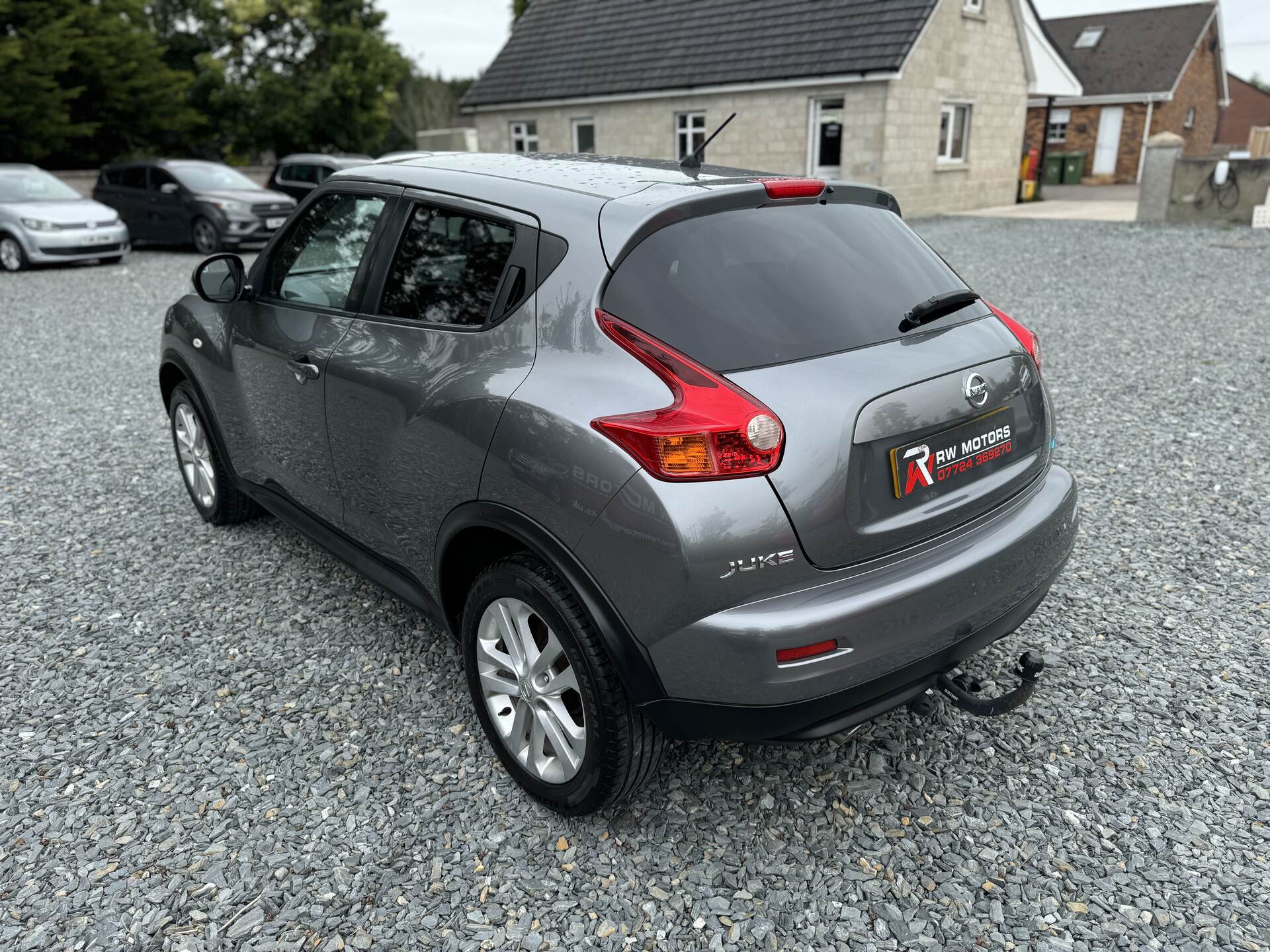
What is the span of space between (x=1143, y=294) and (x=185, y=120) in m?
25.8

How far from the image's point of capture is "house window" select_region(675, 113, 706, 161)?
20.9 meters

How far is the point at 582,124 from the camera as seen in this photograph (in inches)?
915

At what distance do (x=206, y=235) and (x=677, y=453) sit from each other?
16.9 metres

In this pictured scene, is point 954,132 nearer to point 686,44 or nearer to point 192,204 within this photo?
point 686,44

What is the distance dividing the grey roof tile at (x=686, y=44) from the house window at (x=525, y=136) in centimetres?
85

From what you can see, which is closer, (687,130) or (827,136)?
(827,136)

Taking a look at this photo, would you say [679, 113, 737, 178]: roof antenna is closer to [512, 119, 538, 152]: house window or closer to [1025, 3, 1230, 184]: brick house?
[512, 119, 538, 152]: house window

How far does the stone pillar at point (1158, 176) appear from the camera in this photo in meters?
17.0

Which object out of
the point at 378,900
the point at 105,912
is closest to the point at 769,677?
the point at 378,900

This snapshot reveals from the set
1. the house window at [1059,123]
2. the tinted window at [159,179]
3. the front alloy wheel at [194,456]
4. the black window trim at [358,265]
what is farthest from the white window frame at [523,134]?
the black window trim at [358,265]

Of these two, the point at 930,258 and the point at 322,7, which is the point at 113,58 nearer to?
the point at 322,7

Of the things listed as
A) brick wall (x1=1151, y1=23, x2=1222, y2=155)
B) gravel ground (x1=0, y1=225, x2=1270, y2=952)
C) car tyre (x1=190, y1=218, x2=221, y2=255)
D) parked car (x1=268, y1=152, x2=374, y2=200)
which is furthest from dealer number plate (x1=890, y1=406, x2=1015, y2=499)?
brick wall (x1=1151, y1=23, x2=1222, y2=155)

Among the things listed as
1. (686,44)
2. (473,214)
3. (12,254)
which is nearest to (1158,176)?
(686,44)

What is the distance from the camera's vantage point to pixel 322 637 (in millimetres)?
3678
